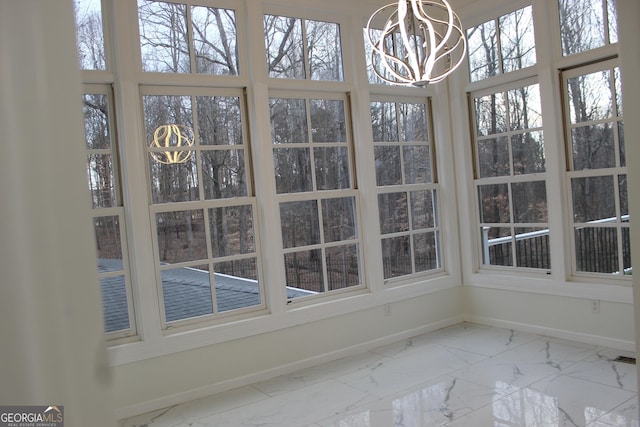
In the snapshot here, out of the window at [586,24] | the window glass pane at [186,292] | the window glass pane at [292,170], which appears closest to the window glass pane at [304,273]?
the window glass pane at [292,170]

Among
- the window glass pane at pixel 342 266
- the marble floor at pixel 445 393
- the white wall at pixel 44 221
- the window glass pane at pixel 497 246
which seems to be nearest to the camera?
the white wall at pixel 44 221

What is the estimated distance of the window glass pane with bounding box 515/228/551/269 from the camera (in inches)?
177

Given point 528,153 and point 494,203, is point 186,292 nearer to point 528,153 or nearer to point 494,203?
point 494,203

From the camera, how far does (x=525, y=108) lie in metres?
4.52

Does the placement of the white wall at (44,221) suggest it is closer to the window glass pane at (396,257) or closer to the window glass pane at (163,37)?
the window glass pane at (163,37)

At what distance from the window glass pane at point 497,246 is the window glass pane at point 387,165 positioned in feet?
3.40

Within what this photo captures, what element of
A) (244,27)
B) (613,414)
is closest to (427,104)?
(244,27)

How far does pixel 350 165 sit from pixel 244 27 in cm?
146

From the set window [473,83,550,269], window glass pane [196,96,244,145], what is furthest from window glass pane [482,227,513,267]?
window glass pane [196,96,244,145]

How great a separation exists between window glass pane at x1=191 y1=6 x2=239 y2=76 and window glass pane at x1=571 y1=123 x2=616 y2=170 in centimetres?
285

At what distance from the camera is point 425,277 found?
16.3 ft

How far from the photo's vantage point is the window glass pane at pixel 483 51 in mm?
4707

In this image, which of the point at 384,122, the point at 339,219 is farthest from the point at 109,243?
the point at 384,122

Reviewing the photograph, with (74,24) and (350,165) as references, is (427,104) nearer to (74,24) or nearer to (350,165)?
(350,165)
